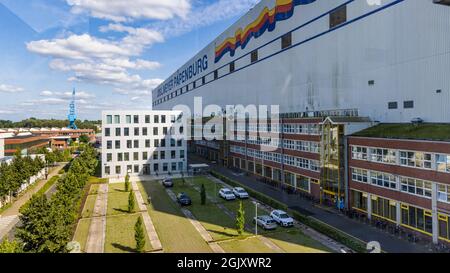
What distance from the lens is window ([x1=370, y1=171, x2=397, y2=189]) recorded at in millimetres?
25453

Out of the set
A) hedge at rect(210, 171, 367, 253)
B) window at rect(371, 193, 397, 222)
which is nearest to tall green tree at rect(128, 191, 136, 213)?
hedge at rect(210, 171, 367, 253)

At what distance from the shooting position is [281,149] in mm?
42656

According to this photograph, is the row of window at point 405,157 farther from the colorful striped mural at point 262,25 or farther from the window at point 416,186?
the colorful striped mural at point 262,25

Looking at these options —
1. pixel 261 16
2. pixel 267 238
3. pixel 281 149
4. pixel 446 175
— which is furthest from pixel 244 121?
pixel 446 175

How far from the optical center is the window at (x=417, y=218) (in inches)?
883

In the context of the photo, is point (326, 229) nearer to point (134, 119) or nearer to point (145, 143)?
point (145, 143)

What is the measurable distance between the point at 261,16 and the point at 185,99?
51736 mm

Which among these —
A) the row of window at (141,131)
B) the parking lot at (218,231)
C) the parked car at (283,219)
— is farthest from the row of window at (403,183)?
the row of window at (141,131)

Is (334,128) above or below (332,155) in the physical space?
above

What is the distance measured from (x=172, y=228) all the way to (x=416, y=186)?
799 inches

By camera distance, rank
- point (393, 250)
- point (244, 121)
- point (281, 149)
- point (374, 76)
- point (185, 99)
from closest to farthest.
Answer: point (393, 250), point (374, 76), point (281, 149), point (244, 121), point (185, 99)

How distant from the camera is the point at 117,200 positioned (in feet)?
123
